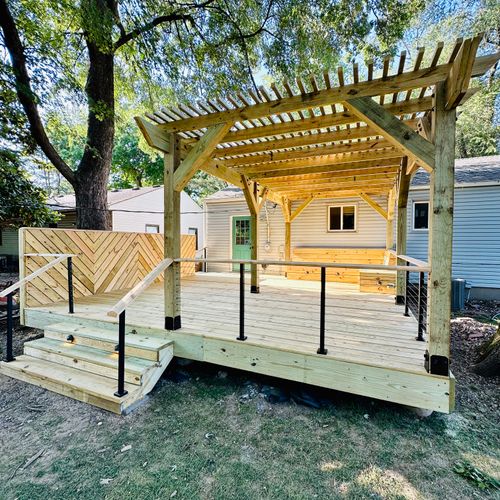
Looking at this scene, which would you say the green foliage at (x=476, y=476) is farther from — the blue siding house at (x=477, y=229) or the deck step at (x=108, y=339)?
the blue siding house at (x=477, y=229)

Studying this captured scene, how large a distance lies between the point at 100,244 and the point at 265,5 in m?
6.89

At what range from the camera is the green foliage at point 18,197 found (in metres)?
5.40

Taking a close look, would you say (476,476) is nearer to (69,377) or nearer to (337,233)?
(69,377)

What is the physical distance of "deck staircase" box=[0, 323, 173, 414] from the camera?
273 cm

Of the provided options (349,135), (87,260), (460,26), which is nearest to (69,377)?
(87,260)

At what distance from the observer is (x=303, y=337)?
3.12m

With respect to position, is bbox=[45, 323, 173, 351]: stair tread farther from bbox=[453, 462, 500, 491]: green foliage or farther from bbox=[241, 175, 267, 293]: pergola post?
bbox=[241, 175, 267, 293]: pergola post

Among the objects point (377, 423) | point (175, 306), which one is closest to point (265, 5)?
point (175, 306)

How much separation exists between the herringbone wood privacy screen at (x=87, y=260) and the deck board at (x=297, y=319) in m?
0.31

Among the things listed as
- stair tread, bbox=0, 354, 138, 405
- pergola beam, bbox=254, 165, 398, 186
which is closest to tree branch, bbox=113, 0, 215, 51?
pergola beam, bbox=254, 165, 398, 186

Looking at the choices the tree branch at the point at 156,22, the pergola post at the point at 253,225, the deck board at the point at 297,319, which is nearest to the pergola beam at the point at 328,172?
the pergola post at the point at 253,225

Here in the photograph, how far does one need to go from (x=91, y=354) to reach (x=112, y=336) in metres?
0.28

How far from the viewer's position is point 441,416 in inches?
103

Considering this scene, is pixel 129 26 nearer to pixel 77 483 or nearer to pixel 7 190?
pixel 7 190
